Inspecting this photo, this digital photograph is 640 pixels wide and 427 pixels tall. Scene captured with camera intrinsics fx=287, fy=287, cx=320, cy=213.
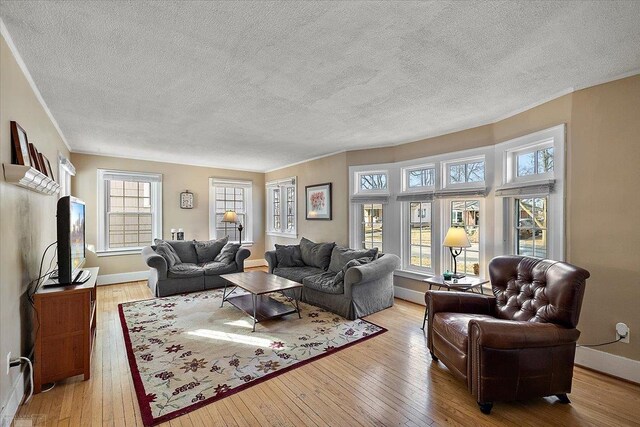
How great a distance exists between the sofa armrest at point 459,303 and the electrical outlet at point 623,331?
945 mm

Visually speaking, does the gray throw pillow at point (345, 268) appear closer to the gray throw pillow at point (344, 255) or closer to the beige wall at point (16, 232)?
the gray throw pillow at point (344, 255)

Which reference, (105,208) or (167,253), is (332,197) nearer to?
(167,253)

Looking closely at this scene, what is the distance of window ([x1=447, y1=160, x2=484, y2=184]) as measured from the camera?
3.89m

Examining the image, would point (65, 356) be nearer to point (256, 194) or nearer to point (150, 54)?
point (150, 54)

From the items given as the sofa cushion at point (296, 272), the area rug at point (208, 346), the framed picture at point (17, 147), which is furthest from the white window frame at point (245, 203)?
the framed picture at point (17, 147)

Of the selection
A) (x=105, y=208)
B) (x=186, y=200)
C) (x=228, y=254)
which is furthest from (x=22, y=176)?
(x=186, y=200)

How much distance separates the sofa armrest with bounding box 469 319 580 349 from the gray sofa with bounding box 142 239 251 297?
4.27 m

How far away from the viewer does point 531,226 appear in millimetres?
3297

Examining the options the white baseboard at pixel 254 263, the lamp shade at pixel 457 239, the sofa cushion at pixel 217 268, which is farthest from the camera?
the white baseboard at pixel 254 263

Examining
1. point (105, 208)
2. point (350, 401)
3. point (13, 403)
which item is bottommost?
point (350, 401)

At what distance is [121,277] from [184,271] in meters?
1.81

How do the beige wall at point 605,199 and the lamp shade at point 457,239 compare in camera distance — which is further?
the lamp shade at point 457,239

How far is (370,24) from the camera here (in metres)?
1.77

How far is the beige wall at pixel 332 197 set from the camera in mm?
5270
